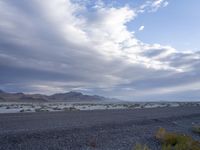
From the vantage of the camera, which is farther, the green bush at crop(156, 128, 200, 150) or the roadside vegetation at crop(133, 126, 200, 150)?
the green bush at crop(156, 128, 200, 150)

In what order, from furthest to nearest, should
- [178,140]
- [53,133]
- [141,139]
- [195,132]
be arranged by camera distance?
[195,132]
[53,133]
[141,139]
[178,140]

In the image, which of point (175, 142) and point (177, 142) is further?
point (175, 142)

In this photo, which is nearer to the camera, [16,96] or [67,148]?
[67,148]

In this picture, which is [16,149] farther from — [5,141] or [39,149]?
[5,141]

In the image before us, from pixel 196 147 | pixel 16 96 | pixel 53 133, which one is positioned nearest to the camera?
pixel 196 147

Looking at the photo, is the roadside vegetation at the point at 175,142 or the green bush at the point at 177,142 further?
the green bush at the point at 177,142

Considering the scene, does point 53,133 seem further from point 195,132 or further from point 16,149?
point 195,132

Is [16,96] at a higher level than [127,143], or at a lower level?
higher

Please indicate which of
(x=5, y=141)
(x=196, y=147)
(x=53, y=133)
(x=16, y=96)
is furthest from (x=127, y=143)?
(x=16, y=96)

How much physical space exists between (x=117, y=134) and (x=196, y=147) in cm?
673

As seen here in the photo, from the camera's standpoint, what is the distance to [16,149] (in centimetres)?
1373

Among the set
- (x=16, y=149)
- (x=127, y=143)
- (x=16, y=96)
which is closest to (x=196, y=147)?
(x=127, y=143)

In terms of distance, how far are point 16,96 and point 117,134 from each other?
158008mm

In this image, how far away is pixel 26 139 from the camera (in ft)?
53.7
